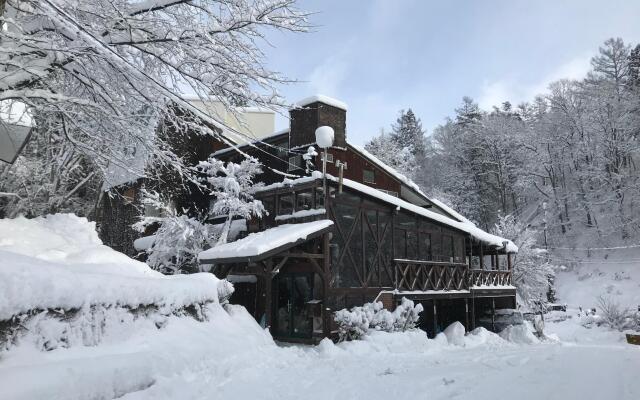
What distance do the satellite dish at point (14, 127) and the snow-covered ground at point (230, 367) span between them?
1287 millimetres

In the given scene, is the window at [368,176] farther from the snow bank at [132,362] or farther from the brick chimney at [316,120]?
the snow bank at [132,362]

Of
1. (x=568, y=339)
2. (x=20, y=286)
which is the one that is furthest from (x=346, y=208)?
(x=568, y=339)

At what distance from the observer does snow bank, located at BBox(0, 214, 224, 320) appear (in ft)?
15.4

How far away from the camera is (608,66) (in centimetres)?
3938

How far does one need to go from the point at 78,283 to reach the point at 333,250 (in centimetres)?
963

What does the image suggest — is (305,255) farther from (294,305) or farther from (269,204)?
(269,204)

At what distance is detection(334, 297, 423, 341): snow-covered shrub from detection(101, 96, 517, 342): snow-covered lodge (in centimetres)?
52

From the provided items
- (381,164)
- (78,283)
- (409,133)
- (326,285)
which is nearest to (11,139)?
(78,283)

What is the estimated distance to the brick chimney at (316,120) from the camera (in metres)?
18.4

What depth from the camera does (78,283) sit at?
5484 millimetres

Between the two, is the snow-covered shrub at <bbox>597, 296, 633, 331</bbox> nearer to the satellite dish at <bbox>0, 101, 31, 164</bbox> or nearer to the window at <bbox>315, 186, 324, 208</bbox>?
the window at <bbox>315, 186, 324, 208</bbox>

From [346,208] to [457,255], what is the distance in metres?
7.76

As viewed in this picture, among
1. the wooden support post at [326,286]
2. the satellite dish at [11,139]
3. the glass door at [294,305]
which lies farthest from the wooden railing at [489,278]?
the satellite dish at [11,139]

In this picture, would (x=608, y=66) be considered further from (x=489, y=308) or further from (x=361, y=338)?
(x=361, y=338)
